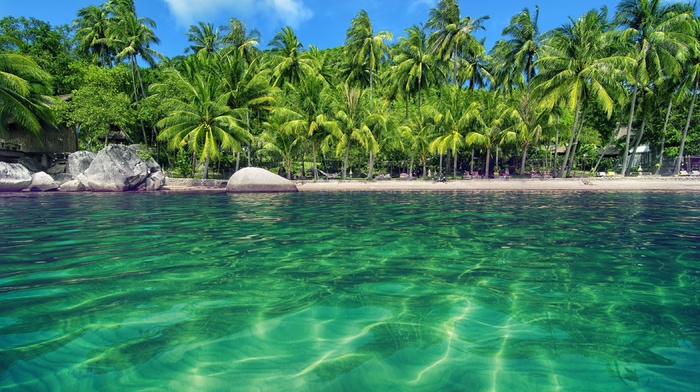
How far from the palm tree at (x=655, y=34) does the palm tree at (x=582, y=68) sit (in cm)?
194

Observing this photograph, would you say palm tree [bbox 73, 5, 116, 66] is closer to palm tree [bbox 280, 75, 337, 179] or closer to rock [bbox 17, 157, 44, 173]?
rock [bbox 17, 157, 44, 173]

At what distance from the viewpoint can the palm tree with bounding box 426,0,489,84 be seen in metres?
33.8

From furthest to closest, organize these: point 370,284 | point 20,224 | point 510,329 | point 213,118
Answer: point 213,118 < point 20,224 < point 370,284 < point 510,329

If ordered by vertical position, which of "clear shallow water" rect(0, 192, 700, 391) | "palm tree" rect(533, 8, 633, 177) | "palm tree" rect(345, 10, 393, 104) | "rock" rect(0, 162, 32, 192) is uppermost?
"palm tree" rect(345, 10, 393, 104)

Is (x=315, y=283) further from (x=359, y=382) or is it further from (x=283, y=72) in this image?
(x=283, y=72)

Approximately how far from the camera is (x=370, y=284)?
425 centimetres

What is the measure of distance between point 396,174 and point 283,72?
1588 centimetres

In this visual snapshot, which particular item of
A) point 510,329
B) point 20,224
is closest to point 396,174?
point 20,224

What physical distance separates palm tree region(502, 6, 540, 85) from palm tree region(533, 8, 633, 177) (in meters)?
5.71

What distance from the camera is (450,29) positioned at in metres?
33.7

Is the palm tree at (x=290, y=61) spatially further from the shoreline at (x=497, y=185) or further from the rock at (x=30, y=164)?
the rock at (x=30, y=164)

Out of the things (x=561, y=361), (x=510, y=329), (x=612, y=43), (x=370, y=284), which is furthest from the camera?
(x=612, y=43)

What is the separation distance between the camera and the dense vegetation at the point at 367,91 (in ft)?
80.9

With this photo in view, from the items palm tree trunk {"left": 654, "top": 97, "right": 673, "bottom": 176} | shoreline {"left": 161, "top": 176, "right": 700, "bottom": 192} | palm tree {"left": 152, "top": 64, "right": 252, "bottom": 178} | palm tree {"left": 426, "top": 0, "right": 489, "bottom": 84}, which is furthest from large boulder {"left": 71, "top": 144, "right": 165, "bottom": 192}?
palm tree trunk {"left": 654, "top": 97, "right": 673, "bottom": 176}
